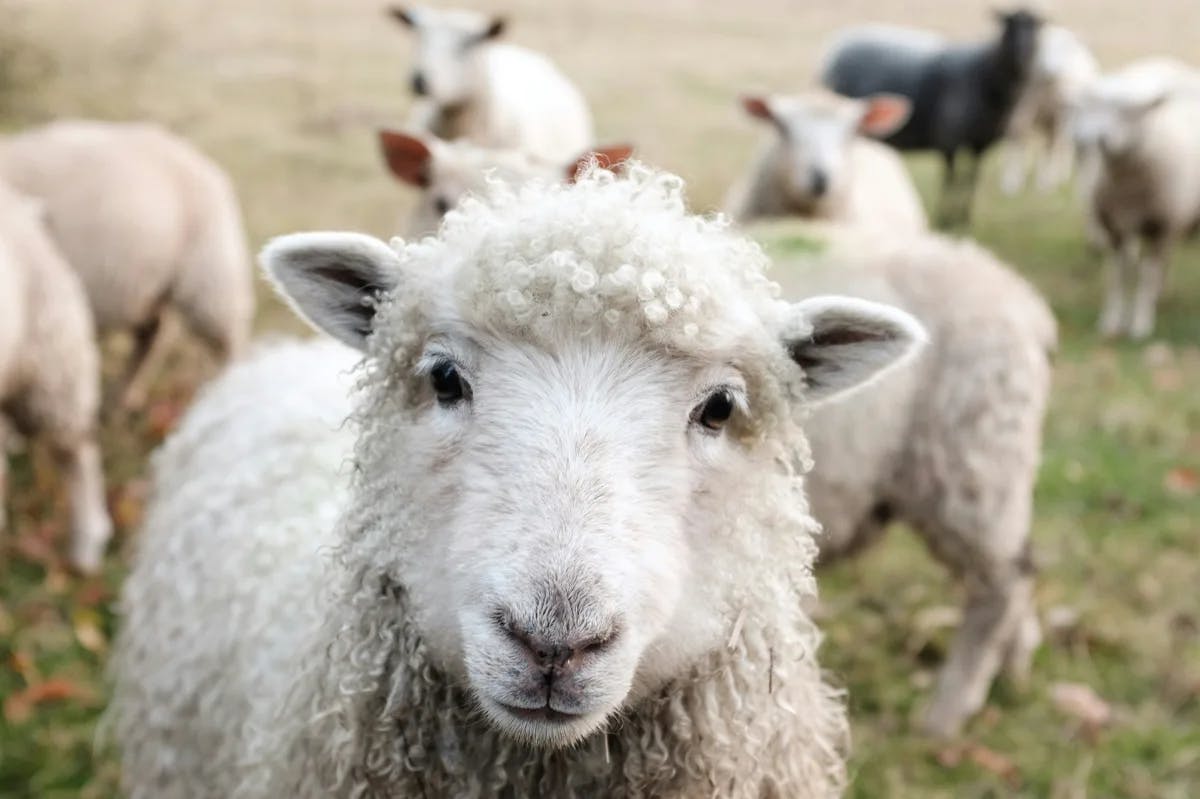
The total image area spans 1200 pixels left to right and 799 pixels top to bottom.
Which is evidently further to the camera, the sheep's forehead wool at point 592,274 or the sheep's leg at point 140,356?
the sheep's leg at point 140,356

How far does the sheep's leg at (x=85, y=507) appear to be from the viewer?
4.29 meters

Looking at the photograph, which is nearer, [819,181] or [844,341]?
[844,341]

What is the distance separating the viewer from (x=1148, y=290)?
27.2 ft

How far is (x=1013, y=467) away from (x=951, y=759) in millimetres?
1012

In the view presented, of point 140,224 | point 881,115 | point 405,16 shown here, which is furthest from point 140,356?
point 881,115

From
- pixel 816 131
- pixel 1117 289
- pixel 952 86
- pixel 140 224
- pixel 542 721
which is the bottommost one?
pixel 1117 289

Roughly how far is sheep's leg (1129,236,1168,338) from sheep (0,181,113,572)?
747 centimetres

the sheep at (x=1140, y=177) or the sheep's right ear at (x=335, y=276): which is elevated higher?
the sheep's right ear at (x=335, y=276)

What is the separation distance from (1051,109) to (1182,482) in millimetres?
9434

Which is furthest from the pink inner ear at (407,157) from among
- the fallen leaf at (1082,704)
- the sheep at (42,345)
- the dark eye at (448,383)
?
the fallen leaf at (1082,704)

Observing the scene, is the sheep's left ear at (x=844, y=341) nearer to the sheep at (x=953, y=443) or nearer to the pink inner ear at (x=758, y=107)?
the sheep at (x=953, y=443)

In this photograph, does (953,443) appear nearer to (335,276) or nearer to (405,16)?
(335,276)

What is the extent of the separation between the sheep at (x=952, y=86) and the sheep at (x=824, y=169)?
5.52m

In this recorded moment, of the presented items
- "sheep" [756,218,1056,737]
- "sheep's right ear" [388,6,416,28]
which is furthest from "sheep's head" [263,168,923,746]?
"sheep's right ear" [388,6,416,28]
